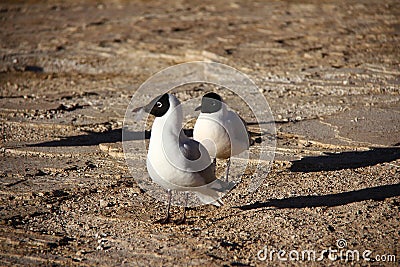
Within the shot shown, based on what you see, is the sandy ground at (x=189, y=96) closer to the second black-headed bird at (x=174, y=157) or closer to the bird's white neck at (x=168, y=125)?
the second black-headed bird at (x=174, y=157)

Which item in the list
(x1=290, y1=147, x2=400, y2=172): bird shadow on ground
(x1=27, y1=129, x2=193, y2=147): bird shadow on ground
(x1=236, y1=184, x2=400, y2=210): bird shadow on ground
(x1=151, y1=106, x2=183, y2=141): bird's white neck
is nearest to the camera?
(x1=151, y1=106, x2=183, y2=141): bird's white neck

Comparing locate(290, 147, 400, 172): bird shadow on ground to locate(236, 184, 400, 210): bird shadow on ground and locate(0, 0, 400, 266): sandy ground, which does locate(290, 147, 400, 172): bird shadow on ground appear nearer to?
locate(0, 0, 400, 266): sandy ground

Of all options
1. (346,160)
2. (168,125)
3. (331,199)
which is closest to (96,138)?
(168,125)

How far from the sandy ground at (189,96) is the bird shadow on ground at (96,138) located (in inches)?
1.2

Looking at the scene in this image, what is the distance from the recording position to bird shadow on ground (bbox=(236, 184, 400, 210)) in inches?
195

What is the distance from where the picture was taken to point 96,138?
6605mm

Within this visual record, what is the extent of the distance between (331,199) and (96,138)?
2.68m

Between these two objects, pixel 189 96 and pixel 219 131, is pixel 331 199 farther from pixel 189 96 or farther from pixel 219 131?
pixel 189 96

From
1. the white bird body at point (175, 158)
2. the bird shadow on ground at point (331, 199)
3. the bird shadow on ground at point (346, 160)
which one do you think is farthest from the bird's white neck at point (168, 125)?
the bird shadow on ground at point (346, 160)

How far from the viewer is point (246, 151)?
20.1ft

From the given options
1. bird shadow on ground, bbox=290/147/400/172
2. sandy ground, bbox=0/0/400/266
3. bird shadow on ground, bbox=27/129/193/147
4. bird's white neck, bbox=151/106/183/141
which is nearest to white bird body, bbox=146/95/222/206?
bird's white neck, bbox=151/106/183/141

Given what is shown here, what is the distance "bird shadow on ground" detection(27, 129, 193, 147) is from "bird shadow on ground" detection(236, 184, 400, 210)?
1.85 metres

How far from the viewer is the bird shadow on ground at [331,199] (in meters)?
4.96

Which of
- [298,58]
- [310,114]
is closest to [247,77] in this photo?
[298,58]
